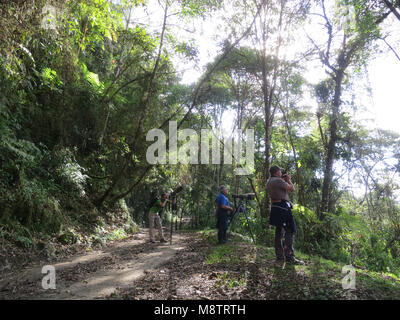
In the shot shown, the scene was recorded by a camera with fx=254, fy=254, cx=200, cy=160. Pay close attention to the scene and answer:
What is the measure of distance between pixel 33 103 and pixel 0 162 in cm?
262

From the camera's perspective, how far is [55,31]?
631cm

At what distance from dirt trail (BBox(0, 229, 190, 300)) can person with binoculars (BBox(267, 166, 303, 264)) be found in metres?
2.70

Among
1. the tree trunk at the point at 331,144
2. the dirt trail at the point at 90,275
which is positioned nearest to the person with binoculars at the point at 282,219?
the dirt trail at the point at 90,275

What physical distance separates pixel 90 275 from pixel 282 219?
13.0 ft

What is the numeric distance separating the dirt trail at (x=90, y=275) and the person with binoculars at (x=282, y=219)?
2703mm

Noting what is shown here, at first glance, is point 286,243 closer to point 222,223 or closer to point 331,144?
point 222,223

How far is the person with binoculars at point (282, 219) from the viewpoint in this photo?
17.5 feet

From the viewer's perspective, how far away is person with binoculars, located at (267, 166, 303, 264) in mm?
5340

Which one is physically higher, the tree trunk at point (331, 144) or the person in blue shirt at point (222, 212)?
the tree trunk at point (331, 144)

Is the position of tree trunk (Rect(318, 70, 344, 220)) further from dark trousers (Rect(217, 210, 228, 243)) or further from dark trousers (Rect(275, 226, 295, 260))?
dark trousers (Rect(275, 226, 295, 260))

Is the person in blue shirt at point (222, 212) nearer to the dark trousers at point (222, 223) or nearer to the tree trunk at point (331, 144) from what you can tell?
the dark trousers at point (222, 223)
